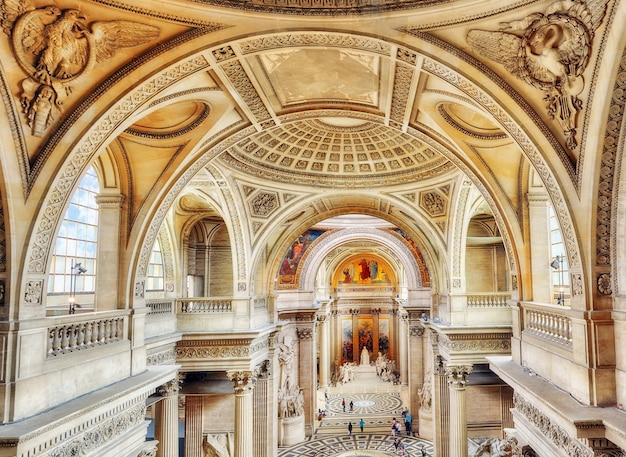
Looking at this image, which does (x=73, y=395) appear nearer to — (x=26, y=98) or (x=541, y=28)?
(x=26, y=98)

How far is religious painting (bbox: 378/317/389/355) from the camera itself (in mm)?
47531

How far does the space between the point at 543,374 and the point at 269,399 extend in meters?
13.8

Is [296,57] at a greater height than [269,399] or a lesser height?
greater

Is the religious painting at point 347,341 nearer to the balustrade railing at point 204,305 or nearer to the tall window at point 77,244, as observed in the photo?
the balustrade railing at point 204,305

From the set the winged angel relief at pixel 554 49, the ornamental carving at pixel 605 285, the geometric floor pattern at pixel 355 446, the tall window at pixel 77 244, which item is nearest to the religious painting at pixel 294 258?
the geometric floor pattern at pixel 355 446

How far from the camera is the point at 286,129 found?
1405cm

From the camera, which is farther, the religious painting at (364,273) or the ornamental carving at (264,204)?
the religious painting at (364,273)

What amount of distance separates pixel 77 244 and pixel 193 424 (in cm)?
1029

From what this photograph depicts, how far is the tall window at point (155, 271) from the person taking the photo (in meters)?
17.8

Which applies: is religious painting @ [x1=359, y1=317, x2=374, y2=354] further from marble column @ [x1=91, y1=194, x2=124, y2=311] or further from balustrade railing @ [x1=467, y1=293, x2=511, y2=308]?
marble column @ [x1=91, y1=194, x2=124, y2=311]

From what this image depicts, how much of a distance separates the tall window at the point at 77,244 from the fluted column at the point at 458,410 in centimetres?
1175

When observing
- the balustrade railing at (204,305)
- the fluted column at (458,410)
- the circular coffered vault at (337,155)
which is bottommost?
the fluted column at (458,410)

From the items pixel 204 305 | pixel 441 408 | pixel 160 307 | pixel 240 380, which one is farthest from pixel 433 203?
pixel 160 307

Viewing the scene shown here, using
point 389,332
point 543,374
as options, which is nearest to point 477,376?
point 543,374
